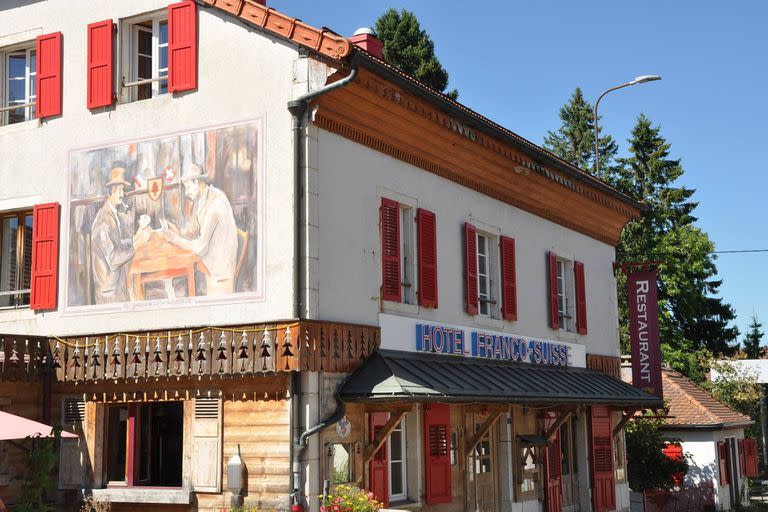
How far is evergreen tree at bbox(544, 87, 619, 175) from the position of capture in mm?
59188

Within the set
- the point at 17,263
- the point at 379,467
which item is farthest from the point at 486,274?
the point at 17,263

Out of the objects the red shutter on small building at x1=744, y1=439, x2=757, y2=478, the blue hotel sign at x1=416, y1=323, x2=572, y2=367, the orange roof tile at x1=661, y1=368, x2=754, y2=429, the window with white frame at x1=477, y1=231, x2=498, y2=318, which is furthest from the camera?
the red shutter on small building at x1=744, y1=439, x2=757, y2=478

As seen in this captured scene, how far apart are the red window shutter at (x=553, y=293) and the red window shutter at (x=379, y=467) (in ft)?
24.6

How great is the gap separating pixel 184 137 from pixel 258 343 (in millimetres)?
3585

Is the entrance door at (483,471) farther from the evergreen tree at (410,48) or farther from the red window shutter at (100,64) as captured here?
the evergreen tree at (410,48)

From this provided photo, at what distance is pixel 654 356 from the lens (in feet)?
85.5

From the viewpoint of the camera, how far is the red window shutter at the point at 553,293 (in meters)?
23.1

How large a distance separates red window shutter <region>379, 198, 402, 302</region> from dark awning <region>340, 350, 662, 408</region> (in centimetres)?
101

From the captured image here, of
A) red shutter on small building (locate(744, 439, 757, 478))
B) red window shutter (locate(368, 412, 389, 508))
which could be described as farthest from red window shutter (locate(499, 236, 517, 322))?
red shutter on small building (locate(744, 439, 757, 478))

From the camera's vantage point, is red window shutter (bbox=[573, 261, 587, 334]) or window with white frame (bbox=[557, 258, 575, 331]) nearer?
window with white frame (bbox=[557, 258, 575, 331])

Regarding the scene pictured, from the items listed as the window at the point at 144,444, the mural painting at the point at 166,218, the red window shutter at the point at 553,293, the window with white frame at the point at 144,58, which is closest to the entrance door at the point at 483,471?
the red window shutter at the point at 553,293

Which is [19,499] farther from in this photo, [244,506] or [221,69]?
[221,69]

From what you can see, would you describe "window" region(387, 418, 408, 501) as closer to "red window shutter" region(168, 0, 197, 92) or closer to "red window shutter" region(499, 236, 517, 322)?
"red window shutter" region(499, 236, 517, 322)

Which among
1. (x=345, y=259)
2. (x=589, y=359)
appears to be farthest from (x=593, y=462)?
(x=345, y=259)
